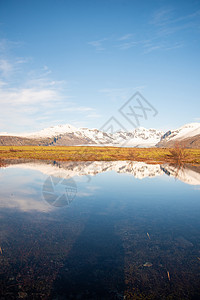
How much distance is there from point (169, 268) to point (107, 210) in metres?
6.86

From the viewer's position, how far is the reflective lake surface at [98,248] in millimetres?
6227

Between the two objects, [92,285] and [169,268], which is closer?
[92,285]

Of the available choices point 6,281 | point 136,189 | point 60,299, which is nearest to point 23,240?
point 6,281

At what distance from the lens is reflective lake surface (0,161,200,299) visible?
20.4 ft

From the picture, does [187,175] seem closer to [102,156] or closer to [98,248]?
[98,248]

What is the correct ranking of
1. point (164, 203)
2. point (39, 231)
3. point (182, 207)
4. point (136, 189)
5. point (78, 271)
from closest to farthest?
point (78, 271)
point (39, 231)
point (182, 207)
point (164, 203)
point (136, 189)

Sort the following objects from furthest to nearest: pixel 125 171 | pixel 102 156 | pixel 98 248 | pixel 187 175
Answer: pixel 102 156 < pixel 125 171 < pixel 187 175 < pixel 98 248

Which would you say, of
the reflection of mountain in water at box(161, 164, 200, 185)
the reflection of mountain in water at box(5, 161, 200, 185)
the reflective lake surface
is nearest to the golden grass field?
the reflection of mountain in water at box(5, 161, 200, 185)

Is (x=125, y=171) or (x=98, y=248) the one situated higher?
(x=125, y=171)

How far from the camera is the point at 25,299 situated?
227 inches

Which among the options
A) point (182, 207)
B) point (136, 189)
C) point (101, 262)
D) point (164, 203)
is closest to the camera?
point (101, 262)

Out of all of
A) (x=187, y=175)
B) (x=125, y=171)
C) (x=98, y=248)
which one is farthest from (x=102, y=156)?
(x=98, y=248)

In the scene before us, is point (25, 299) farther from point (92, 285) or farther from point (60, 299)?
point (92, 285)

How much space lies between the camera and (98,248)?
845 cm
